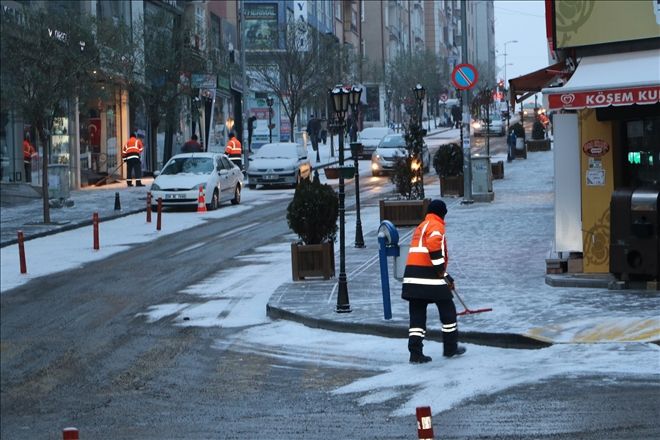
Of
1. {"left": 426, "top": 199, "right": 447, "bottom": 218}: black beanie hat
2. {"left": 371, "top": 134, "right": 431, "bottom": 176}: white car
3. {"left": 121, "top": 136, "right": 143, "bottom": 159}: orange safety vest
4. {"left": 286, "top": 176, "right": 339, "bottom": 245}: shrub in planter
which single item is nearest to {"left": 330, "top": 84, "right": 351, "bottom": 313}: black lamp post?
{"left": 286, "top": 176, "right": 339, "bottom": 245}: shrub in planter

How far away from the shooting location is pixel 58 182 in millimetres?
33688

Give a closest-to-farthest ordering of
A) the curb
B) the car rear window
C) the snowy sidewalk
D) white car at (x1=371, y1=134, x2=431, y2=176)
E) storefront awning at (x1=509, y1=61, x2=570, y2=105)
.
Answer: the curb
the snowy sidewalk
storefront awning at (x1=509, y1=61, x2=570, y2=105)
the car rear window
white car at (x1=371, y1=134, x2=431, y2=176)

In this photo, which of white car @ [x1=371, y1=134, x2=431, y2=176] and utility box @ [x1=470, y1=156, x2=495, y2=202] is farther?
white car @ [x1=371, y1=134, x2=431, y2=176]

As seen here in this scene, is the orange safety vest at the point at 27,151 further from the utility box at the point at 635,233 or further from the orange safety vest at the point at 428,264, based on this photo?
the orange safety vest at the point at 428,264

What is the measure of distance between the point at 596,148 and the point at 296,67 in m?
46.9

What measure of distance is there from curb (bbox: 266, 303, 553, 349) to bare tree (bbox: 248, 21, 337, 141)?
4455 centimetres

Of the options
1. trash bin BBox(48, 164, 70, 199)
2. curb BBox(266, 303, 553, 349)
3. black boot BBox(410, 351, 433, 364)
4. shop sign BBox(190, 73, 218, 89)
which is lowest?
black boot BBox(410, 351, 433, 364)

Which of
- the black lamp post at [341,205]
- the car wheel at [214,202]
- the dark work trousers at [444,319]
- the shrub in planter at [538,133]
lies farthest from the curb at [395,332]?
the shrub in planter at [538,133]

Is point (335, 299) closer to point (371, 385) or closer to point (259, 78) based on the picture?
point (371, 385)

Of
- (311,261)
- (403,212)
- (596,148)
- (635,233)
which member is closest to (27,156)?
(403,212)

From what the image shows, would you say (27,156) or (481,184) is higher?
(27,156)

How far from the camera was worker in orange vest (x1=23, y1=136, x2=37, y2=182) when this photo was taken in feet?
126

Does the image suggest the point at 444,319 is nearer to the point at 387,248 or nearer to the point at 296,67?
the point at 387,248

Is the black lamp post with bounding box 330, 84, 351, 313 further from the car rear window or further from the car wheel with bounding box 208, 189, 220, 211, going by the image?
the car rear window
